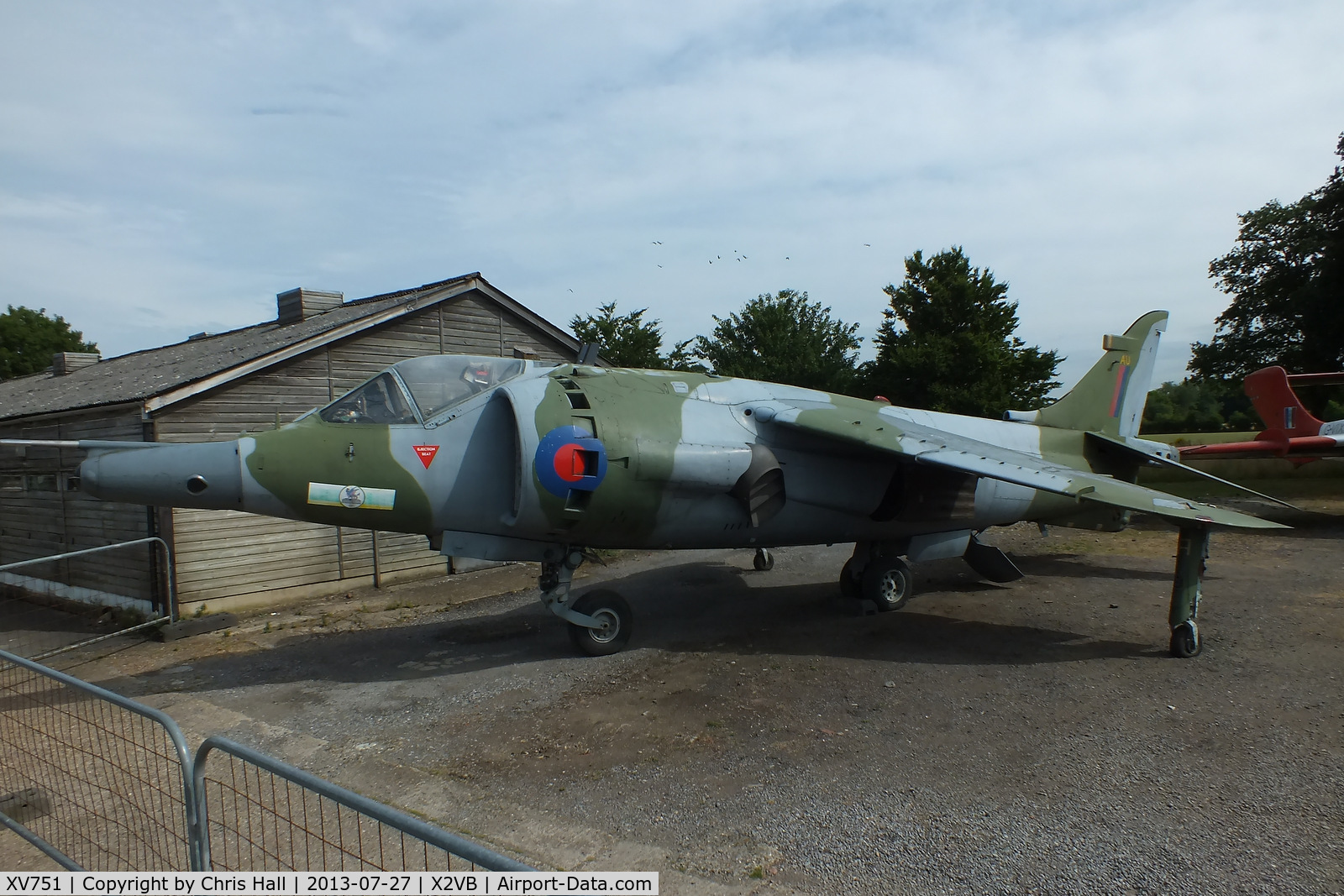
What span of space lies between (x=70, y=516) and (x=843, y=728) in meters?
13.0

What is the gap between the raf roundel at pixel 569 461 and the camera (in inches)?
289

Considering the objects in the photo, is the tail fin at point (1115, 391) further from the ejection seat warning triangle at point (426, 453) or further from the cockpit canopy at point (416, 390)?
the ejection seat warning triangle at point (426, 453)

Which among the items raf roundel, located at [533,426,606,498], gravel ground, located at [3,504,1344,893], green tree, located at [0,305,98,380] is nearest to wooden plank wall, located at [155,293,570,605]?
gravel ground, located at [3,504,1344,893]

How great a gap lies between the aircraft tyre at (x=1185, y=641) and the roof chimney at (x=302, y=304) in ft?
50.8

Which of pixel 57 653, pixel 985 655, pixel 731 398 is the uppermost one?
pixel 731 398

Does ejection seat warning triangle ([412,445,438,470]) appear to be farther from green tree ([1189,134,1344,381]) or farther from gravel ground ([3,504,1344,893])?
green tree ([1189,134,1344,381])

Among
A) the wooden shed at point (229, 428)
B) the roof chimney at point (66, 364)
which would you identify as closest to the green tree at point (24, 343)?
the roof chimney at point (66, 364)

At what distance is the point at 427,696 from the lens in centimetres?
728

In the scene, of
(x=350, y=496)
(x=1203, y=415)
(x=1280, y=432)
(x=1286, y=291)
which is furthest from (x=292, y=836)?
(x=1203, y=415)

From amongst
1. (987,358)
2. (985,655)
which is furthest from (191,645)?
(987,358)

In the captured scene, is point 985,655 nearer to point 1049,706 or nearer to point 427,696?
point 1049,706

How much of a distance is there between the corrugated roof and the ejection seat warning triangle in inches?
223

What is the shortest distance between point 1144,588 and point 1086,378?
332 cm

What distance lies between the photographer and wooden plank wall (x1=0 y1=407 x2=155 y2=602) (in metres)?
11.0
